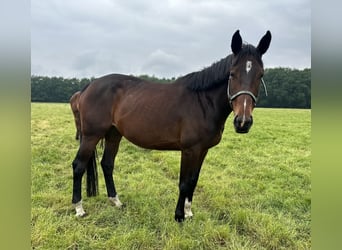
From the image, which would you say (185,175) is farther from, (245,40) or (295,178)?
(295,178)

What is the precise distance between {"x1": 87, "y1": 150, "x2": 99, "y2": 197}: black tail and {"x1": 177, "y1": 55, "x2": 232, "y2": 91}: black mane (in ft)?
5.07

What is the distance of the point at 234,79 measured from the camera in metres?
2.56

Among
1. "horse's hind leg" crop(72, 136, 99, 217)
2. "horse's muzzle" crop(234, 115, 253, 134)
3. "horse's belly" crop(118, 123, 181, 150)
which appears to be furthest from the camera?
"horse's hind leg" crop(72, 136, 99, 217)

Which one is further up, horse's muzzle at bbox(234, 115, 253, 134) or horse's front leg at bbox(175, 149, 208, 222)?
horse's muzzle at bbox(234, 115, 253, 134)

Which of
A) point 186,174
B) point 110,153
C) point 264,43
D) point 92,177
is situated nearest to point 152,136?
point 186,174

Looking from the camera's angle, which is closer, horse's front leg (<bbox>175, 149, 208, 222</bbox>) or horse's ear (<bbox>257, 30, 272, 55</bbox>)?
horse's ear (<bbox>257, 30, 272, 55</bbox>)

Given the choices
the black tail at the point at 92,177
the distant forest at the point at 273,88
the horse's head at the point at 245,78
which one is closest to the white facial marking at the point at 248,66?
the horse's head at the point at 245,78

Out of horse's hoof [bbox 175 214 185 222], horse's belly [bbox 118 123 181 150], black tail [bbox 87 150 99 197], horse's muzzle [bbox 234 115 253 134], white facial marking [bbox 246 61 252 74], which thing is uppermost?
white facial marking [bbox 246 61 252 74]

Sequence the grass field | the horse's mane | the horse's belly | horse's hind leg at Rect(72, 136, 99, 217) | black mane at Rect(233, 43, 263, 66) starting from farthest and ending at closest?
horse's hind leg at Rect(72, 136, 99, 217), the horse's belly, the horse's mane, the grass field, black mane at Rect(233, 43, 263, 66)

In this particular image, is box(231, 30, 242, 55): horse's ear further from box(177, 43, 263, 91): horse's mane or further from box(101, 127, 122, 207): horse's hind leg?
box(101, 127, 122, 207): horse's hind leg

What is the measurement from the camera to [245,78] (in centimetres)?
246

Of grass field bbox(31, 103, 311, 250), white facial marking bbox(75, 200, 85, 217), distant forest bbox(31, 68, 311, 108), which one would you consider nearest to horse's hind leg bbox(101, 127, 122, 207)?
grass field bbox(31, 103, 311, 250)

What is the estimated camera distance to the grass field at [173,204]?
262 centimetres

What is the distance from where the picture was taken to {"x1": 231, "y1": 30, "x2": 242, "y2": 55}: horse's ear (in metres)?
2.53
